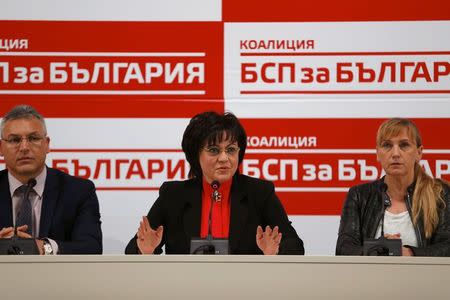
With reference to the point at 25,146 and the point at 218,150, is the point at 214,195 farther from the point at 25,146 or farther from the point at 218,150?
the point at 25,146

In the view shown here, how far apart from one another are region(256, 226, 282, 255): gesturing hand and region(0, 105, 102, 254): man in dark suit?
646 mm

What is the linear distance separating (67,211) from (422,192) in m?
1.44

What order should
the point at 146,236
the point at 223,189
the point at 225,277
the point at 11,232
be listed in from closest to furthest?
the point at 225,277 → the point at 11,232 → the point at 146,236 → the point at 223,189

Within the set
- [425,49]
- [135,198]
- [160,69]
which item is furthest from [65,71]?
[425,49]

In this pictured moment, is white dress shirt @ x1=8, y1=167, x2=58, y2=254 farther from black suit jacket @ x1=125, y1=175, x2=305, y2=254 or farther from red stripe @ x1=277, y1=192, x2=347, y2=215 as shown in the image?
red stripe @ x1=277, y1=192, x2=347, y2=215

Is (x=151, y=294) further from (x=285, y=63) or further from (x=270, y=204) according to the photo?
(x=285, y=63)

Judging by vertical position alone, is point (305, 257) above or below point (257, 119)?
below

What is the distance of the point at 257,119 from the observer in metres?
3.84

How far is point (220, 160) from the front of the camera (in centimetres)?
292

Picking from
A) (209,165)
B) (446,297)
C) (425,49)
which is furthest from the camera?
(425,49)

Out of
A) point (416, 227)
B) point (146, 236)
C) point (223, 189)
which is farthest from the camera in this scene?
point (223, 189)

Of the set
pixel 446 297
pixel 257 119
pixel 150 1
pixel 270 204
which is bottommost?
pixel 446 297

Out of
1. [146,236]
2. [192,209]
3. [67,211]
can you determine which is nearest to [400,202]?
[192,209]

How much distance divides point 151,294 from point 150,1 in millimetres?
2288
